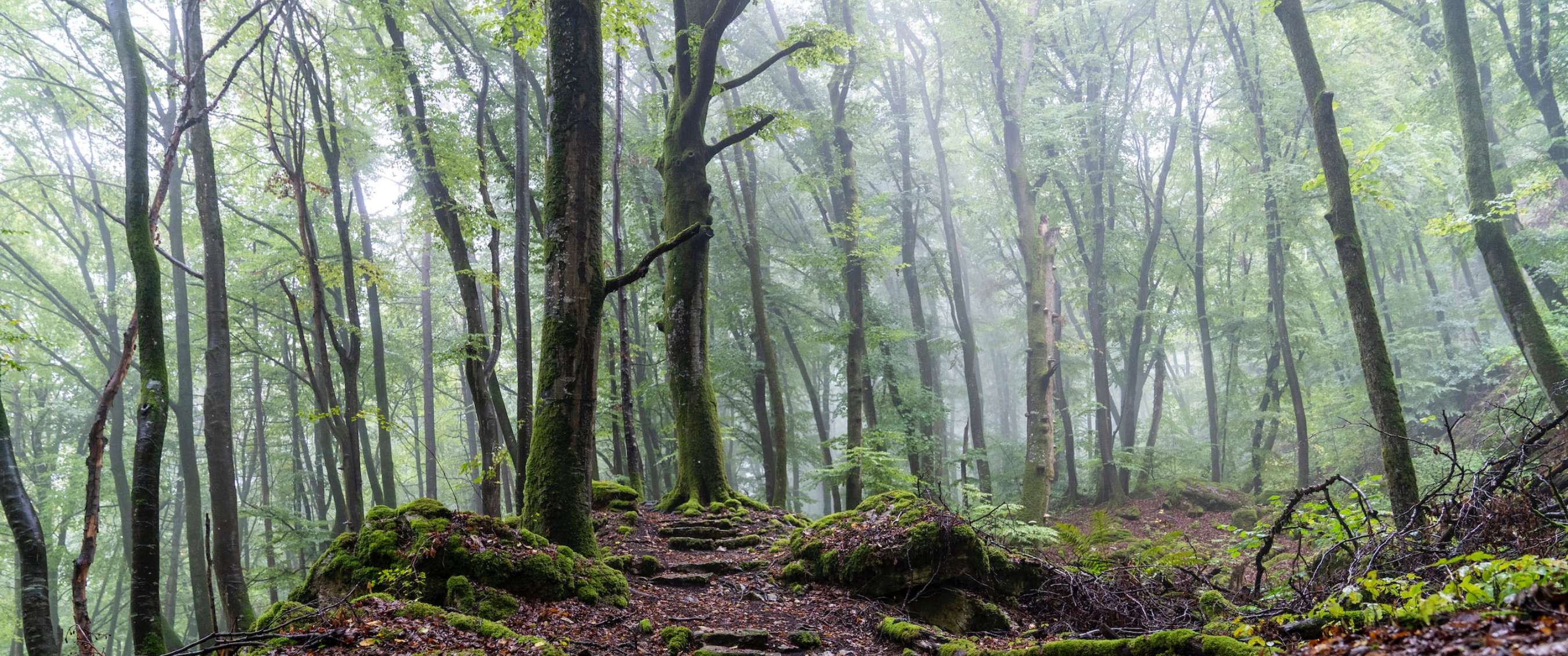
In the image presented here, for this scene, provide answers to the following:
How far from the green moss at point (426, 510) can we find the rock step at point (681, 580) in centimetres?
213

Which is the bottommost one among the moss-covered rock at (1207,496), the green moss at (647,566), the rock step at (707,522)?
the moss-covered rock at (1207,496)

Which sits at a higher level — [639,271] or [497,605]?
Result: [639,271]

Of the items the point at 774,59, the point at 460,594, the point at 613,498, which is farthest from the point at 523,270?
the point at 460,594

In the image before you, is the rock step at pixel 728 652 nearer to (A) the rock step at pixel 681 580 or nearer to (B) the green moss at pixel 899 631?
(B) the green moss at pixel 899 631

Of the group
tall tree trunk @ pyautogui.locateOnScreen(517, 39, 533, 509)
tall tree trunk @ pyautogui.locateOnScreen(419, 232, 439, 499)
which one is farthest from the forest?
tall tree trunk @ pyautogui.locateOnScreen(419, 232, 439, 499)

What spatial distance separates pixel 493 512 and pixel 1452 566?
10.4 metres

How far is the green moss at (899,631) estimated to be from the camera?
5.42m

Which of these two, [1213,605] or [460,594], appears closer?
[460,594]

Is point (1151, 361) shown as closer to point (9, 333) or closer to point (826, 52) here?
point (826, 52)

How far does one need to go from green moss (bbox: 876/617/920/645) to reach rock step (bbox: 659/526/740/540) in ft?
10.7

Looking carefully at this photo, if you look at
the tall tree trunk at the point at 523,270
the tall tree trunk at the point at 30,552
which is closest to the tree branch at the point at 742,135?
the tall tree trunk at the point at 523,270

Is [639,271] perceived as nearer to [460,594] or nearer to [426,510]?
[426,510]

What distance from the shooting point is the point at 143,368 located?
5375 millimetres

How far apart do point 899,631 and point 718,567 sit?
2.50 meters
